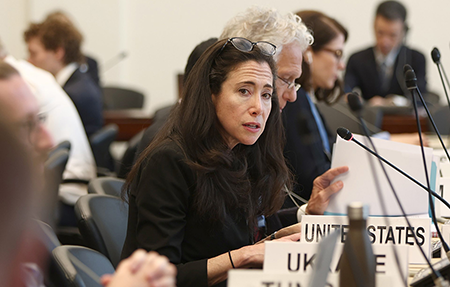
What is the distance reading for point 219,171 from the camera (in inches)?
63.4

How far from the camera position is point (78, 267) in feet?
4.60

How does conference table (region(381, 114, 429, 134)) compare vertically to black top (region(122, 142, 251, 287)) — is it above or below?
below

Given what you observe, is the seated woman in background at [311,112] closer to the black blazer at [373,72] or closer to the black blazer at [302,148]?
the black blazer at [302,148]

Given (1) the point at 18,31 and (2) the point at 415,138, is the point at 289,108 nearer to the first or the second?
(2) the point at 415,138

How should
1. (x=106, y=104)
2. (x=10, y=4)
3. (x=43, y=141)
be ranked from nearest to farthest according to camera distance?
(x=43, y=141) → (x=106, y=104) → (x=10, y=4)

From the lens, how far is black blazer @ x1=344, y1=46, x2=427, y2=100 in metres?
5.64

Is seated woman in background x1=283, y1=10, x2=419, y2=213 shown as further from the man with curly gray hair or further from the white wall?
the white wall

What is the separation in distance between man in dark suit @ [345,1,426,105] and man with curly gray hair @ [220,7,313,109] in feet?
11.5

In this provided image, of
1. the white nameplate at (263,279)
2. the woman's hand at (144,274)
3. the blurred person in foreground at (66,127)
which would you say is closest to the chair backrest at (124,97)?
the blurred person in foreground at (66,127)

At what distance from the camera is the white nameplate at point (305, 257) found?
119 cm

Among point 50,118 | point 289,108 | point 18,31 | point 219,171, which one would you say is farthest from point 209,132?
point 18,31

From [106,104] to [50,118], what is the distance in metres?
2.95

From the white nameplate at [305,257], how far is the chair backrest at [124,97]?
526 centimetres

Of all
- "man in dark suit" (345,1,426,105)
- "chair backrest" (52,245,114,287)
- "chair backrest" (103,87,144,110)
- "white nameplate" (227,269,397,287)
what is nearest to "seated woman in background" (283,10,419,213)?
"chair backrest" (52,245,114,287)
